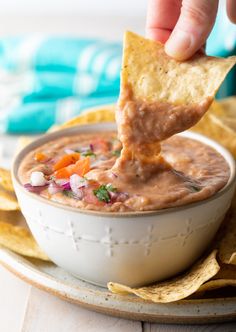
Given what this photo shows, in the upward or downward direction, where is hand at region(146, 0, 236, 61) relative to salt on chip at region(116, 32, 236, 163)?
upward

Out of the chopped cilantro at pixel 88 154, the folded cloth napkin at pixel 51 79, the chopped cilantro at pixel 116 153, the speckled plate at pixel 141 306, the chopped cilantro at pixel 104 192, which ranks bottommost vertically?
the folded cloth napkin at pixel 51 79

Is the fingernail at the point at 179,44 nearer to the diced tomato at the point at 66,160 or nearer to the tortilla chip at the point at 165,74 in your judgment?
the tortilla chip at the point at 165,74

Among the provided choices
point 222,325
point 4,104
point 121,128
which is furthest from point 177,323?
point 4,104

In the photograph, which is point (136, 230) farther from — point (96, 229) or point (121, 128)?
point (121, 128)

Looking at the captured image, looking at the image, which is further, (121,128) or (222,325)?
(121,128)

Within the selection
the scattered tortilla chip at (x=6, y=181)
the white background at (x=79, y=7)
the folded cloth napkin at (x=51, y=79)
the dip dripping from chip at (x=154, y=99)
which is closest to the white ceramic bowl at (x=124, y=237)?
the dip dripping from chip at (x=154, y=99)

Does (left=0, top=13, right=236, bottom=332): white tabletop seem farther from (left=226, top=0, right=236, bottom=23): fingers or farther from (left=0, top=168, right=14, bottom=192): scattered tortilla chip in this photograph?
(left=226, top=0, right=236, bottom=23): fingers

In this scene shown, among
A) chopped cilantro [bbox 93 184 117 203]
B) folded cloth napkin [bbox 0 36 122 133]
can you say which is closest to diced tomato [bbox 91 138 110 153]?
chopped cilantro [bbox 93 184 117 203]
